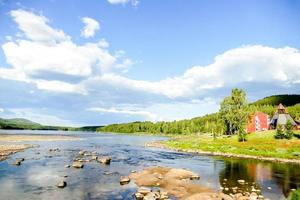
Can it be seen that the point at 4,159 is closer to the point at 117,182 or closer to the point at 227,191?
the point at 117,182

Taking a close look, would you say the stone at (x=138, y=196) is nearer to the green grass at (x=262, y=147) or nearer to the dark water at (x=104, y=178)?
the dark water at (x=104, y=178)

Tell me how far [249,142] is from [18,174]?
233ft

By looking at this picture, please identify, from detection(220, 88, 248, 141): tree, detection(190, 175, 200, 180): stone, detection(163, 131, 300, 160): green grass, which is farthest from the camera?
detection(220, 88, 248, 141): tree

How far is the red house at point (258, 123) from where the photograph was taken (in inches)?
5522

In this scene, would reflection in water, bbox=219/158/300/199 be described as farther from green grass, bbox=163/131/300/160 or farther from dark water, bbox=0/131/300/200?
green grass, bbox=163/131/300/160

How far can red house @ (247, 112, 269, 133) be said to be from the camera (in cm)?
14025

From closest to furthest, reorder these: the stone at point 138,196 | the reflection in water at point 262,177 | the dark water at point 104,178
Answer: the stone at point 138,196
the dark water at point 104,178
the reflection in water at point 262,177

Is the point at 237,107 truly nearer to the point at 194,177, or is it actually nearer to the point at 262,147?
the point at 262,147

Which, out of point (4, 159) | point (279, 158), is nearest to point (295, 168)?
point (279, 158)

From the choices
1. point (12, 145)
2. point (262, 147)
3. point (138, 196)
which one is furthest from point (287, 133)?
point (12, 145)

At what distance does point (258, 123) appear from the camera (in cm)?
14050

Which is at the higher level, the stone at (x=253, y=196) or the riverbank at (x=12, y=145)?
the riverbank at (x=12, y=145)

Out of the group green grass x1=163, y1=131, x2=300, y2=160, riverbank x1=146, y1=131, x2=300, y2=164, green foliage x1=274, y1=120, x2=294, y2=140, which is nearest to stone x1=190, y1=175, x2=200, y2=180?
riverbank x1=146, y1=131, x2=300, y2=164

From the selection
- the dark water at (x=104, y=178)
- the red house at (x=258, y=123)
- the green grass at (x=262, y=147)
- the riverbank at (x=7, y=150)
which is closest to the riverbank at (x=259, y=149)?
the green grass at (x=262, y=147)
